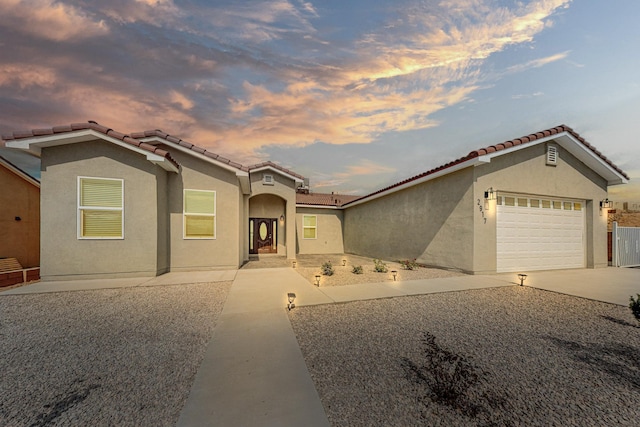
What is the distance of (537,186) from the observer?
932 centimetres

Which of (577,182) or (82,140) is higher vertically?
(82,140)

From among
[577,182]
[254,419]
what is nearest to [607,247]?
[577,182]

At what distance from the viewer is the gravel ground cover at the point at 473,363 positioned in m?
2.13

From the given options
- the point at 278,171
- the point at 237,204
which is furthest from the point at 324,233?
the point at 237,204

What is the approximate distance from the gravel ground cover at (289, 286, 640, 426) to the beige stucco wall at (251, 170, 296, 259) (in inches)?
310

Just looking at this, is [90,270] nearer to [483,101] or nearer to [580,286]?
[580,286]

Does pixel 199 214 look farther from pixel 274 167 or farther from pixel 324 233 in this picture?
pixel 324 233

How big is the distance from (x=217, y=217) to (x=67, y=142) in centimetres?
476

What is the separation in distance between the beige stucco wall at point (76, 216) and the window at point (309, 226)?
32.3 feet

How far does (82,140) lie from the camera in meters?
7.20

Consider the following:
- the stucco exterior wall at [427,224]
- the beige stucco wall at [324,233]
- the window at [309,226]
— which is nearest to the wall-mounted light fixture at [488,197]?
the stucco exterior wall at [427,224]

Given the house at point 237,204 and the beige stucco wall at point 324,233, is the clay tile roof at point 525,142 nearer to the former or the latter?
the house at point 237,204

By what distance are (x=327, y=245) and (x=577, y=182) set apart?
13.3 metres

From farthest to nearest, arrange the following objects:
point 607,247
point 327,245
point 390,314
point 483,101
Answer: point 327,245 < point 607,247 < point 483,101 < point 390,314
